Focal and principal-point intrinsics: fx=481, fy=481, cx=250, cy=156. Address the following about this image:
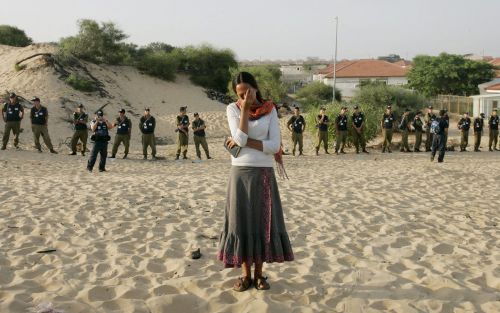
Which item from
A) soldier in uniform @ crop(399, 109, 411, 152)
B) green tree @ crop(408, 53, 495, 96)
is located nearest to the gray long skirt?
soldier in uniform @ crop(399, 109, 411, 152)

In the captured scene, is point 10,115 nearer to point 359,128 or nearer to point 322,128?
point 322,128

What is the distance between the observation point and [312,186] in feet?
29.4

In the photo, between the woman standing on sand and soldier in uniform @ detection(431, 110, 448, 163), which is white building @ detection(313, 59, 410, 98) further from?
the woman standing on sand

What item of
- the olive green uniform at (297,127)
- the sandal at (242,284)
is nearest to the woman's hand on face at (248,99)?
the sandal at (242,284)

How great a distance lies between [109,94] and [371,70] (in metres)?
41.4

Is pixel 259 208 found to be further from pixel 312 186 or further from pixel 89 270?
pixel 312 186

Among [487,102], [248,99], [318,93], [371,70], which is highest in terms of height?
[371,70]

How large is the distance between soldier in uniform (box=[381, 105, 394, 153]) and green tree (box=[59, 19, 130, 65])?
81.9ft

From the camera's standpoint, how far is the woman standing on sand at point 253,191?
364 centimetres

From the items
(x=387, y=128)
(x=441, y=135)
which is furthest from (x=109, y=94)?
(x=441, y=135)

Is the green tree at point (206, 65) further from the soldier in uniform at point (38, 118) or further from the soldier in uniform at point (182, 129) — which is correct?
the soldier in uniform at point (38, 118)

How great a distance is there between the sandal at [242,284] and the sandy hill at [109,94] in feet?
50.7

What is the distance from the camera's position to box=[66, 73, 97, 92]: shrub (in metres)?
29.2

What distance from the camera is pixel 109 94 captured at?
102 feet
